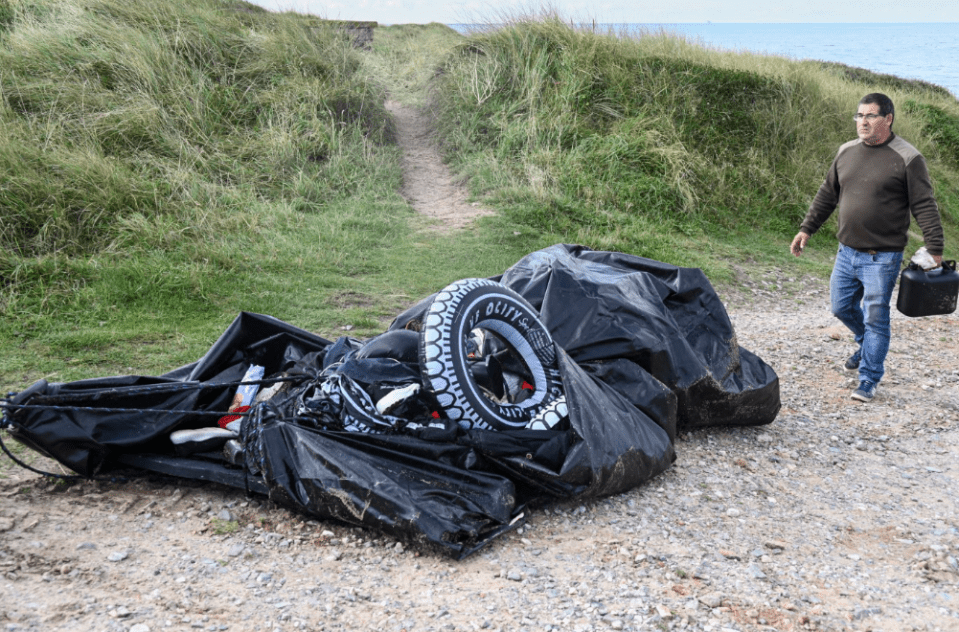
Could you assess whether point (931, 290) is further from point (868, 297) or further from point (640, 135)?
point (640, 135)

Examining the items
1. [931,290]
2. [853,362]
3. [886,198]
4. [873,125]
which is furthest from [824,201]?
[853,362]

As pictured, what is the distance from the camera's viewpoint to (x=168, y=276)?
648cm

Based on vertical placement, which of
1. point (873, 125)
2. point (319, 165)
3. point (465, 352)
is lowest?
point (465, 352)

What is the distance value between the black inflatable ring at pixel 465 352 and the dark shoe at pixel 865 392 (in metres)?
2.65

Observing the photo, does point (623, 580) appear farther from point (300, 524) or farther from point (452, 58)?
point (452, 58)

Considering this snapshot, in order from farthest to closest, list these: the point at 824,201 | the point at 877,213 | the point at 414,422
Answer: the point at 824,201, the point at 877,213, the point at 414,422

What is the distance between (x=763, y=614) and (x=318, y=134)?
Result: 872cm

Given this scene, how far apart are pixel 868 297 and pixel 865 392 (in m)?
0.68

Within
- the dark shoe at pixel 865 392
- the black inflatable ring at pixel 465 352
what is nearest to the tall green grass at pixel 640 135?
the dark shoe at pixel 865 392

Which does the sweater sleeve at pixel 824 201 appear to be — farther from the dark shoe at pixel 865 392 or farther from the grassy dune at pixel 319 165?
the grassy dune at pixel 319 165

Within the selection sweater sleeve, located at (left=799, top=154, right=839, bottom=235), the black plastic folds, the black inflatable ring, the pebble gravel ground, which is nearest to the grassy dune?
the black plastic folds

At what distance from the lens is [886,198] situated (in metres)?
4.76

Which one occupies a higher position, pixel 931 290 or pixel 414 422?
pixel 931 290

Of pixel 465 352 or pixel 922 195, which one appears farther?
pixel 922 195
